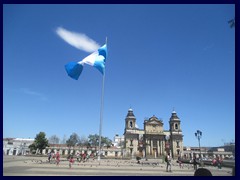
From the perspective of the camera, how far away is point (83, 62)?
1922 cm

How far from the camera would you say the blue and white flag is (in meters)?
18.3

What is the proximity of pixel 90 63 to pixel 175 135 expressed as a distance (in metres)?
72.4

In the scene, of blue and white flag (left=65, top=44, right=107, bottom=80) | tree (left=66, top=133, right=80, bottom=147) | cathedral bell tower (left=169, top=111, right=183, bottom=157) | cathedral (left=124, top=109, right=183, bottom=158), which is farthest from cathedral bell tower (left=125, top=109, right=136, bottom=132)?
blue and white flag (left=65, top=44, right=107, bottom=80)

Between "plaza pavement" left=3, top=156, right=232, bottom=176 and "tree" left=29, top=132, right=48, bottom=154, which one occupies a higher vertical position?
"plaza pavement" left=3, top=156, right=232, bottom=176

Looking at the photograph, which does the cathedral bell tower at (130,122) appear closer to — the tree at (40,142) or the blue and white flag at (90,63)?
the tree at (40,142)

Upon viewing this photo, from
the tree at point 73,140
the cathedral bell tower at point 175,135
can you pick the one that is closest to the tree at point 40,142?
the tree at point 73,140

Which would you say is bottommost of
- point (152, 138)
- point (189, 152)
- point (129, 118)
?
point (189, 152)

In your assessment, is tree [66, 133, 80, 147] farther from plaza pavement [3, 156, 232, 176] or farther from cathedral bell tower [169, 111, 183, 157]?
plaza pavement [3, 156, 232, 176]

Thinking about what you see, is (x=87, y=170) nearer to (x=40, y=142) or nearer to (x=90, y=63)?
(x=90, y=63)

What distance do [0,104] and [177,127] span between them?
8609 centimetres
